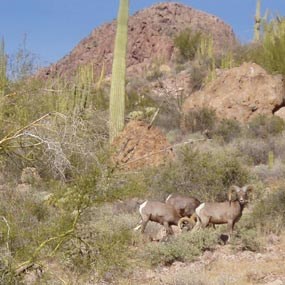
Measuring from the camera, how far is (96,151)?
5285 mm

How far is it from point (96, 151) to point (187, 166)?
6.94 m

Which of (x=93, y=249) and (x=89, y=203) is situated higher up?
(x=89, y=203)

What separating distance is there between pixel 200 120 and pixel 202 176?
8.76m

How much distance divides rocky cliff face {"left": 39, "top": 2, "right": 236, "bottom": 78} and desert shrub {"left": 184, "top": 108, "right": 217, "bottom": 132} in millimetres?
19843

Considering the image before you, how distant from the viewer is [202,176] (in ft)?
38.7

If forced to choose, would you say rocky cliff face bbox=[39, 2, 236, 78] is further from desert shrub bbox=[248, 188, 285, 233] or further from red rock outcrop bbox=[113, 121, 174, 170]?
desert shrub bbox=[248, 188, 285, 233]

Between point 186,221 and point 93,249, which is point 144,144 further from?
point 93,249

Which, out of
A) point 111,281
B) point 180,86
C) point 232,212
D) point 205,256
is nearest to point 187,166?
point 232,212

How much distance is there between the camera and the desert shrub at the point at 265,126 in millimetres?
18812

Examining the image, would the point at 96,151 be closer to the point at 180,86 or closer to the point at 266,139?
the point at 266,139

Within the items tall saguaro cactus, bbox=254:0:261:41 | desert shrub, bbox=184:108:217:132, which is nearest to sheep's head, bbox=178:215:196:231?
desert shrub, bbox=184:108:217:132

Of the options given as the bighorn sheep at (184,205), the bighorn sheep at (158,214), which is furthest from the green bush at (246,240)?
the bighorn sheep at (158,214)

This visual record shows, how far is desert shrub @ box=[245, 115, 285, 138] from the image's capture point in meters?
18.8

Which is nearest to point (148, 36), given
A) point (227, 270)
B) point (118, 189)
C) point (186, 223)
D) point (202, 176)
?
point (202, 176)
